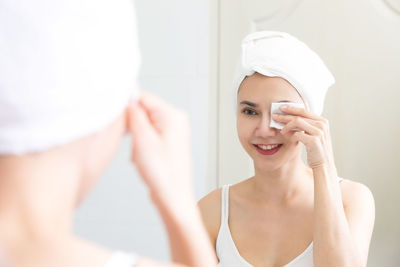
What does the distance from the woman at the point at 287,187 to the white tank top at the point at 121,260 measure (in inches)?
37.1

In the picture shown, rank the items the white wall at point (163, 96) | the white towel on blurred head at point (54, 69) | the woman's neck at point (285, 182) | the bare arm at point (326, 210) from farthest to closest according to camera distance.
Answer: the white wall at point (163, 96), the woman's neck at point (285, 182), the bare arm at point (326, 210), the white towel on blurred head at point (54, 69)

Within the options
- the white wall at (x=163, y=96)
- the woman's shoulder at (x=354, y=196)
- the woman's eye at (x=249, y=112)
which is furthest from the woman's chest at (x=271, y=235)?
the white wall at (x=163, y=96)

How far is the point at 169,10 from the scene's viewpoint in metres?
2.32

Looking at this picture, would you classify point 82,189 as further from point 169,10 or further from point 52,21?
point 169,10

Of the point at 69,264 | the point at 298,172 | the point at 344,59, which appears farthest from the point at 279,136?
the point at 69,264

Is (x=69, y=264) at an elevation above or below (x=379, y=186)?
above

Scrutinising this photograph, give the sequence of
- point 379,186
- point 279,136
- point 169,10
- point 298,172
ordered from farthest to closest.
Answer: point 169,10 → point 379,186 → point 298,172 → point 279,136

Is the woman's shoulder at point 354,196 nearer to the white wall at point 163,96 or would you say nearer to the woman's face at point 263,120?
the woman's face at point 263,120

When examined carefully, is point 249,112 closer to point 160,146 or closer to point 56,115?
point 160,146

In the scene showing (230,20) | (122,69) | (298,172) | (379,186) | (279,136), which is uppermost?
(122,69)

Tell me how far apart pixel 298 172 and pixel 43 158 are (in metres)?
1.23

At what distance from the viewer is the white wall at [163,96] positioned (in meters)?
2.32

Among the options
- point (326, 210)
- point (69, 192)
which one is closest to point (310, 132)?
point (326, 210)

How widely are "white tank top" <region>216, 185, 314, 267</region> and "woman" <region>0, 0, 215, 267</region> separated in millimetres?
1032
